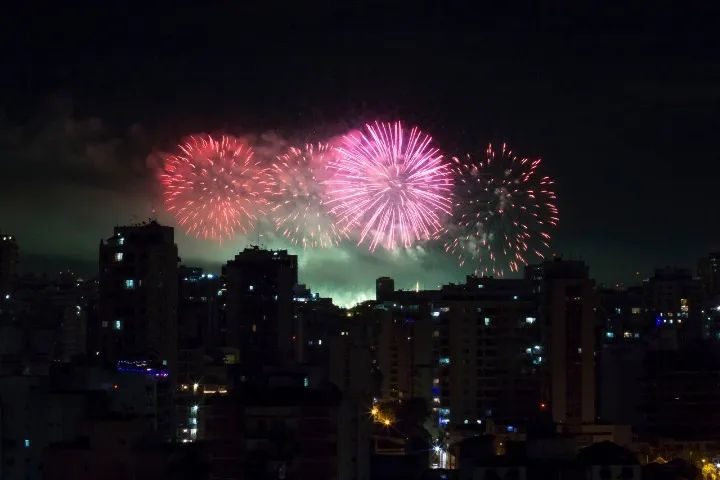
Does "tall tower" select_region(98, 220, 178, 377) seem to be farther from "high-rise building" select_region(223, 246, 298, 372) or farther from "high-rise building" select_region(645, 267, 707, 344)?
"high-rise building" select_region(645, 267, 707, 344)

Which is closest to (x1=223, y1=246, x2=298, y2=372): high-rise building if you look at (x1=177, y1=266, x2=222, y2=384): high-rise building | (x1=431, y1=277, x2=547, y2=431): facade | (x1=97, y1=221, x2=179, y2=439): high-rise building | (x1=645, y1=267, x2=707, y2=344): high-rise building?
(x1=177, y1=266, x2=222, y2=384): high-rise building

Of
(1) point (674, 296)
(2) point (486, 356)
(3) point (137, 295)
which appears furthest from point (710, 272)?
(3) point (137, 295)

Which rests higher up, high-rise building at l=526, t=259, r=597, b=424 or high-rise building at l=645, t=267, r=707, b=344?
high-rise building at l=645, t=267, r=707, b=344

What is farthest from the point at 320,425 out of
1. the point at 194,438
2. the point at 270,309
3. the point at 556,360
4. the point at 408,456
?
the point at 270,309

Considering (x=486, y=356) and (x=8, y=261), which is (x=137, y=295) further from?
(x=8, y=261)

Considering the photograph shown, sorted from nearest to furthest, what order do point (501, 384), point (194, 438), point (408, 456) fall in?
point (408, 456)
point (194, 438)
point (501, 384)

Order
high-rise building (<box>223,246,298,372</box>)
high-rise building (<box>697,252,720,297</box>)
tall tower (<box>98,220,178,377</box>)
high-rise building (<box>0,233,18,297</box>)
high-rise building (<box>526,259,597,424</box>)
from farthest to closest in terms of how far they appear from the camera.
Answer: high-rise building (<box>697,252,720,297</box>) < high-rise building (<box>0,233,18,297</box>) < high-rise building (<box>223,246,298,372</box>) < high-rise building (<box>526,259,597,424</box>) < tall tower (<box>98,220,178,377</box>)

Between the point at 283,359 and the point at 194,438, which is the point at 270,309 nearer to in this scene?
the point at 283,359
